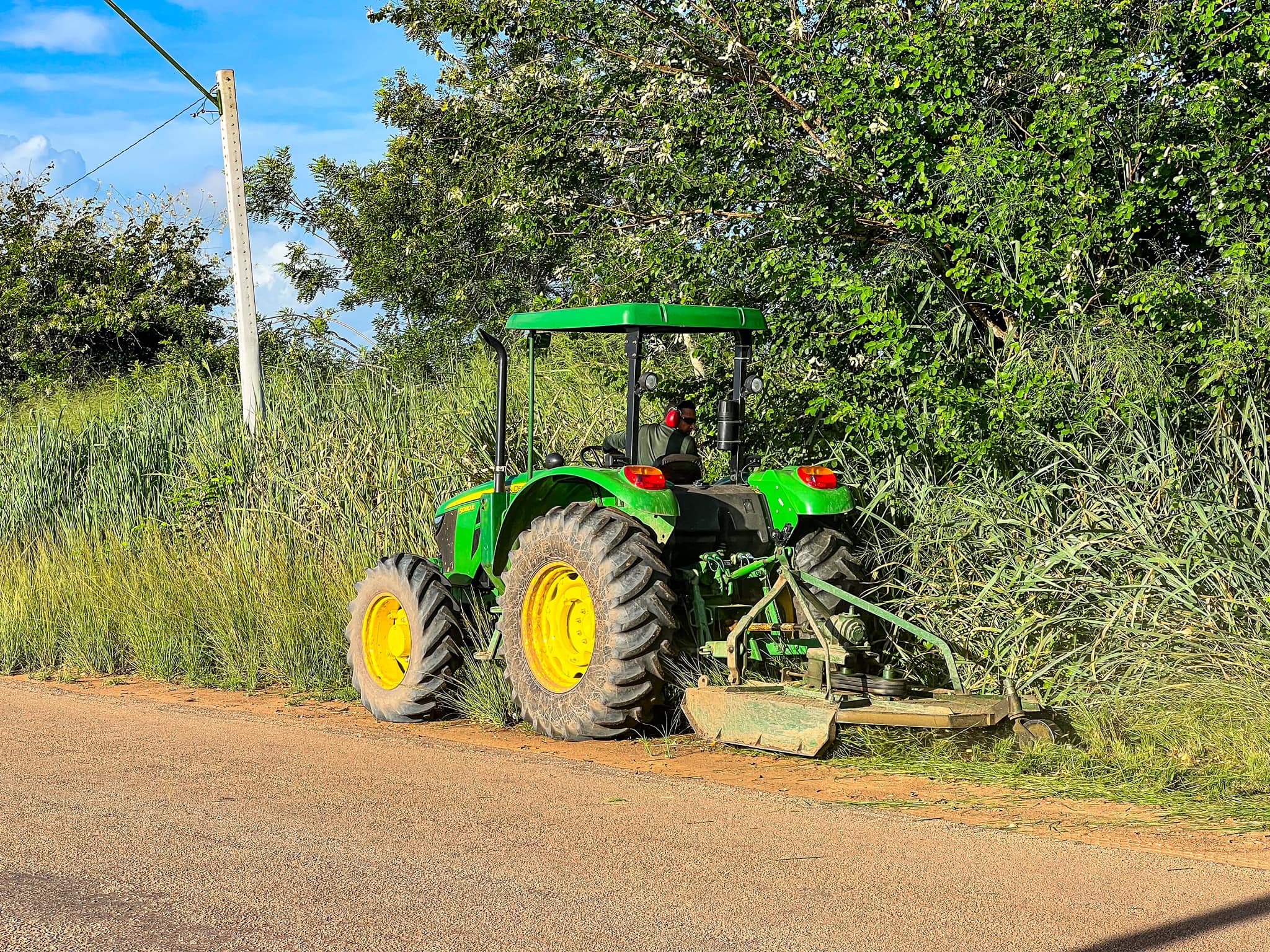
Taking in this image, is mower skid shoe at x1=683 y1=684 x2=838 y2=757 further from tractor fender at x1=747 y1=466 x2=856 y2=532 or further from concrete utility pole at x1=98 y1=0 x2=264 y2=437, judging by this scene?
concrete utility pole at x1=98 y1=0 x2=264 y2=437

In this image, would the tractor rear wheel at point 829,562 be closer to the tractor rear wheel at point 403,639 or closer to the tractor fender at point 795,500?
the tractor fender at point 795,500

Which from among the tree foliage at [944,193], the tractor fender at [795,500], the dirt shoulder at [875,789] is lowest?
the dirt shoulder at [875,789]

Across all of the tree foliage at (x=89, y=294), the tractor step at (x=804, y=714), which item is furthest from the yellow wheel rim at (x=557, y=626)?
the tree foliage at (x=89, y=294)

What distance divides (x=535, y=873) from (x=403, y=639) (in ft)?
14.5

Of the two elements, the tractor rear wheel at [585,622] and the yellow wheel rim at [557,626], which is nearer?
the tractor rear wheel at [585,622]

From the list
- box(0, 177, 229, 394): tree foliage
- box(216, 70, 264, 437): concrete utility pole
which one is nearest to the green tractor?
box(216, 70, 264, 437): concrete utility pole

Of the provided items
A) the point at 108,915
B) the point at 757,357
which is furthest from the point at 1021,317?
the point at 108,915

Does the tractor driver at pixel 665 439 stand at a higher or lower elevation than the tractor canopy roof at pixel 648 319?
lower

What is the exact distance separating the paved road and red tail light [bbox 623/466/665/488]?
5.08 ft

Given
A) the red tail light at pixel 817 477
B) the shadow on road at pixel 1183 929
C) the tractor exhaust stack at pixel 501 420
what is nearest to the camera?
the shadow on road at pixel 1183 929

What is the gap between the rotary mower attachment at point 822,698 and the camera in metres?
6.52

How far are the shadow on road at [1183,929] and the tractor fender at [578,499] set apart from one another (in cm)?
360

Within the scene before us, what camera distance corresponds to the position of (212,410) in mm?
14547

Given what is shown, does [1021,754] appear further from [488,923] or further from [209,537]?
[209,537]
